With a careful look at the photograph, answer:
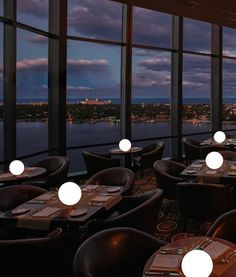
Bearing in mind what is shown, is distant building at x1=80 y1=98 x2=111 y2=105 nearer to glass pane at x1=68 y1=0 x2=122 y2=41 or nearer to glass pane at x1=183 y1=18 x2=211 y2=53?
glass pane at x1=68 y1=0 x2=122 y2=41

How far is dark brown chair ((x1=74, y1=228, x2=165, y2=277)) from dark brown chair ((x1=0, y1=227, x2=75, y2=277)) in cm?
42

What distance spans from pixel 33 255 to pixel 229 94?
858 centimetres

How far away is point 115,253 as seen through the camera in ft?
7.10

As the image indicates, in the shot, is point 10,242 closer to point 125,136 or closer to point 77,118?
point 77,118

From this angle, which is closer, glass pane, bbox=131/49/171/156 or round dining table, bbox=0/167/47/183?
round dining table, bbox=0/167/47/183

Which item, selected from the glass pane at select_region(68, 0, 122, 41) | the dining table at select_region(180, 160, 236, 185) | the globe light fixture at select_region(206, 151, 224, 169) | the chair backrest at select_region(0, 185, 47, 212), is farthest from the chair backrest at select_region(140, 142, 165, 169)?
the chair backrest at select_region(0, 185, 47, 212)

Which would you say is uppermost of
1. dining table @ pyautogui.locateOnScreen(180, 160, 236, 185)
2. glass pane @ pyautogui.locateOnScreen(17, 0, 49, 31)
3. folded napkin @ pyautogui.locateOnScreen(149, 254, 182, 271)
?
glass pane @ pyautogui.locateOnScreen(17, 0, 49, 31)

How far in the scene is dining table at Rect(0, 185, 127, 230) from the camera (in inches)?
111

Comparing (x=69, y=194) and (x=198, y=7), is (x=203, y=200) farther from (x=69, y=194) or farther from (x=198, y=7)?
(x=198, y=7)

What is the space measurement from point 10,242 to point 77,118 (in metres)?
5.09

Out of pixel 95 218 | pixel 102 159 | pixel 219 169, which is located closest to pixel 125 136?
pixel 102 159

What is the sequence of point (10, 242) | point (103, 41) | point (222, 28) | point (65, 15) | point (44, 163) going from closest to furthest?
point (10, 242) < point (44, 163) < point (65, 15) < point (103, 41) < point (222, 28)

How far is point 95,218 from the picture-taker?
301 cm

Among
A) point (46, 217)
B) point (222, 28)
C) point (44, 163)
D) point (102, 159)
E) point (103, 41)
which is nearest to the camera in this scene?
point (46, 217)
